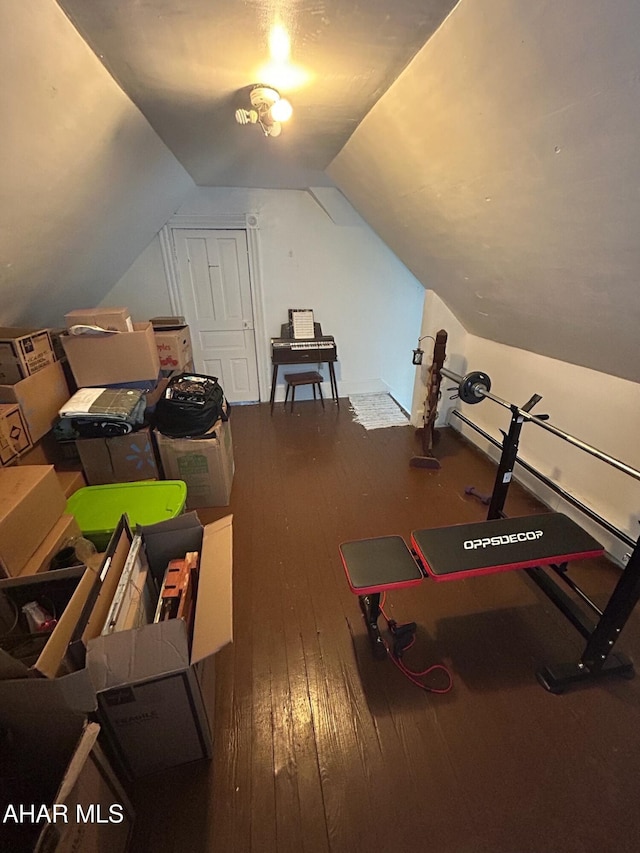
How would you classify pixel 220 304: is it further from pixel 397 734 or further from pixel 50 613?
pixel 397 734

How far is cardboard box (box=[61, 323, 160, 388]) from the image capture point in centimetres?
226

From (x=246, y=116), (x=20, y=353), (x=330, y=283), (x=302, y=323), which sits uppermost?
(x=246, y=116)

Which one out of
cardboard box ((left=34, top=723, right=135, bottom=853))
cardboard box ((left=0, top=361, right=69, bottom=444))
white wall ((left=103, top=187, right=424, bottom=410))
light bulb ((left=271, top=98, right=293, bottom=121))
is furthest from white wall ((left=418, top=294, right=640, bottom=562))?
cardboard box ((left=0, top=361, right=69, bottom=444))

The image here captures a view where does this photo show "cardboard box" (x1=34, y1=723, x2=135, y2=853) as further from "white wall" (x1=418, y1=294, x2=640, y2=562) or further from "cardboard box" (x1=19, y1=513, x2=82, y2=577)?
"white wall" (x1=418, y1=294, x2=640, y2=562)

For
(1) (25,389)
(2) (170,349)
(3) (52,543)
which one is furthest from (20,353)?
(2) (170,349)

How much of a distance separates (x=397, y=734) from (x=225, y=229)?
413 centimetres

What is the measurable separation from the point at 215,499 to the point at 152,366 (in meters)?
1.00

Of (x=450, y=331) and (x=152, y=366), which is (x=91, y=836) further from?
(x=450, y=331)

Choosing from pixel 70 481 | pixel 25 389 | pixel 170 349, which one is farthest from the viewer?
pixel 170 349

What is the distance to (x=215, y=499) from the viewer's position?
2553 millimetres

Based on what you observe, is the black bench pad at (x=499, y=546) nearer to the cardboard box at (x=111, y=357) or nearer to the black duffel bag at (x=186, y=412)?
the black duffel bag at (x=186, y=412)

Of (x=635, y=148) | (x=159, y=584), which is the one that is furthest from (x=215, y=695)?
(x=635, y=148)

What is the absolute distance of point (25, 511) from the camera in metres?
1.50

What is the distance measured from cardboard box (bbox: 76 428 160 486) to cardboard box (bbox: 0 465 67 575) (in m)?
0.62
